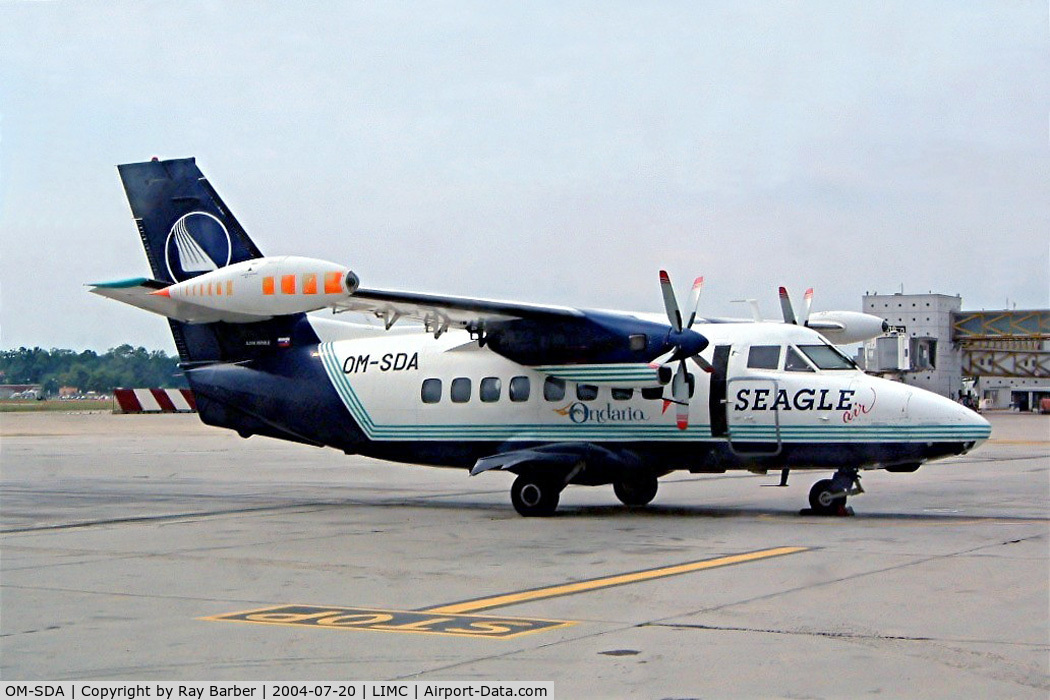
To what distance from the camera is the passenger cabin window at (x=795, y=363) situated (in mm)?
18062

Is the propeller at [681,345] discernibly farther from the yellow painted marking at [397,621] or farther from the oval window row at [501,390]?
the yellow painted marking at [397,621]

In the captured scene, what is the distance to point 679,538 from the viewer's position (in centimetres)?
1557

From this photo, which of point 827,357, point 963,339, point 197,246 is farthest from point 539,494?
point 963,339

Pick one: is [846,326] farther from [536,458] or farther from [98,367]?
[98,367]

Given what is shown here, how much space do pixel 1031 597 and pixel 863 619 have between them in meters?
1.95

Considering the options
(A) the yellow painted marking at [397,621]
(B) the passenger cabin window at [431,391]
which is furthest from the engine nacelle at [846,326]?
(A) the yellow painted marking at [397,621]

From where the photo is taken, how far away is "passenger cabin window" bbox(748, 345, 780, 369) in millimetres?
18172

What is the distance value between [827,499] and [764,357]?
2280 millimetres

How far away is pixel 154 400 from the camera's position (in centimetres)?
7281

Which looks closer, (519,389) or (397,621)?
(397,621)

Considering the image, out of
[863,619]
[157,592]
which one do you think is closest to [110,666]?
[157,592]

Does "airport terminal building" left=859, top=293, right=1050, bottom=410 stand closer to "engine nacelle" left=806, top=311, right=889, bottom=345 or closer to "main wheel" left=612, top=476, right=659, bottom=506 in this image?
"engine nacelle" left=806, top=311, right=889, bottom=345

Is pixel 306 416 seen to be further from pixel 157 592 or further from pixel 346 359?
pixel 157 592

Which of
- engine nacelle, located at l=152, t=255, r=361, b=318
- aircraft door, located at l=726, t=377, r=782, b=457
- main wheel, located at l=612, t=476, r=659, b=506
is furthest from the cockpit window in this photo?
engine nacelle, located at l=152, t=255, r=361, b=318
